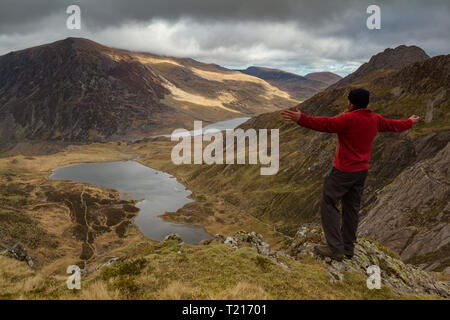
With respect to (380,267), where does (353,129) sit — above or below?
above

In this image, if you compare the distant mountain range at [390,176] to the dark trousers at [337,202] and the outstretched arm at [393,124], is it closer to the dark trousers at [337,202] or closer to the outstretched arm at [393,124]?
the dark trousers at [337,202]

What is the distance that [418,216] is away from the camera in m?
41.9

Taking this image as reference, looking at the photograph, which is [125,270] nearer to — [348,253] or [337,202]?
[337,202]

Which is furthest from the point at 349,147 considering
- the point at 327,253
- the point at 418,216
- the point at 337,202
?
the point at 418,216

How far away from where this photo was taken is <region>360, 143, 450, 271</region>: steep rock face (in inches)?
1296

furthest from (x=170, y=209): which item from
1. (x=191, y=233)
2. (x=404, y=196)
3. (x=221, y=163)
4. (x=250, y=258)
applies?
(x=250, y=258)

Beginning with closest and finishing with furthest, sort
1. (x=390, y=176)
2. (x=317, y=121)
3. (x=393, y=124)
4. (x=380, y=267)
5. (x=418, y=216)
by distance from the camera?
(x=317, y=121)
(x=393, y=124)
(x=380, y=267)
(x=418, y=216)
(x=390, y=176)

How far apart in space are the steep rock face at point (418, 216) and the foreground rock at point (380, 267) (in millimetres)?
18563

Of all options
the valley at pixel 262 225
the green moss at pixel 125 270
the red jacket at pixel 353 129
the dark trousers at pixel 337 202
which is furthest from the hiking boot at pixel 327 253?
the green moss at pixel 125 270

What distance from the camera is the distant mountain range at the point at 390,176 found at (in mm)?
39688

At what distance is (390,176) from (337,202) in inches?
2804

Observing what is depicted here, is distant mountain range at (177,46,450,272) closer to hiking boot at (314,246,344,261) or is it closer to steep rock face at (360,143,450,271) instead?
steep rock face at (360,143,450,271)

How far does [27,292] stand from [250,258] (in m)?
7.92

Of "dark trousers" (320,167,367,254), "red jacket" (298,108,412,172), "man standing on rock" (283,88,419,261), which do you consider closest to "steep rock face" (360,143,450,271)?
"dark trousers" (320,167,367,254)
